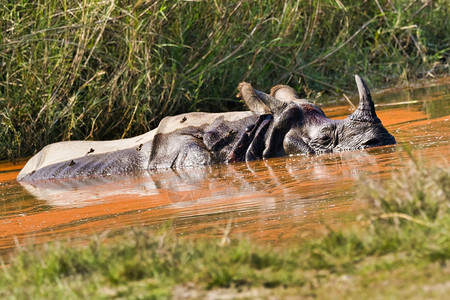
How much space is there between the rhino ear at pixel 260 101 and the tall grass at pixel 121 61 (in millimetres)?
1564

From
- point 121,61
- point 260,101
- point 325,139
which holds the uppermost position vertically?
point 121,61

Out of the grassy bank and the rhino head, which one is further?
the rhino head

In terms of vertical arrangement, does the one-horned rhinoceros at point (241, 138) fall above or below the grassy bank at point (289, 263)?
below

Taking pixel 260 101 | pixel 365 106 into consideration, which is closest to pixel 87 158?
pixel 260 101

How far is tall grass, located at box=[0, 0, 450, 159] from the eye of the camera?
9039 millimetres

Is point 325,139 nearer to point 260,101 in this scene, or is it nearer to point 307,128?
point 307,128

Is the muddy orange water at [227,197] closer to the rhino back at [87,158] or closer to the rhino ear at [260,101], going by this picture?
the rhino back at [87,158]

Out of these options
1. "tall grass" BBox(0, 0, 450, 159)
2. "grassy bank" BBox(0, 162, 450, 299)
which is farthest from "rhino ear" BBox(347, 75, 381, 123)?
"grassy bank" BBox(0, 162, 450, 299)

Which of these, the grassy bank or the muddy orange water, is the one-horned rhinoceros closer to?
the muddy orange water

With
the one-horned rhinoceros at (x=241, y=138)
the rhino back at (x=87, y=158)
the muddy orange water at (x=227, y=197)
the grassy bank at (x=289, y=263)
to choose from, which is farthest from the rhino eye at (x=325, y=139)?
the grassy bank at (x=289, y=263)

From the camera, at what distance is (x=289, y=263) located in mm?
3115

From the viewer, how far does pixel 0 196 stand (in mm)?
7645

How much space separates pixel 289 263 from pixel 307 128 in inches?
188

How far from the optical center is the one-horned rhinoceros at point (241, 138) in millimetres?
7578
